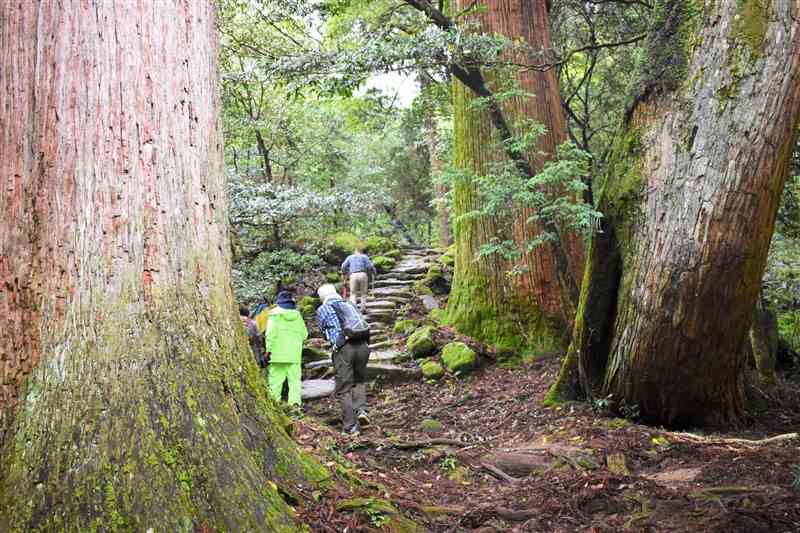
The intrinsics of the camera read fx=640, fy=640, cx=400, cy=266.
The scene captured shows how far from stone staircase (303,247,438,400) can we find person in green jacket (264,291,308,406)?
83 cm

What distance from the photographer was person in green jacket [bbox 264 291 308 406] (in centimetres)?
791

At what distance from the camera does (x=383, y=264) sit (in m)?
16.7

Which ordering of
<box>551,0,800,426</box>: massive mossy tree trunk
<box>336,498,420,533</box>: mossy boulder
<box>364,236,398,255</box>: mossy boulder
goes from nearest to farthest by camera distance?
<box>336,498,420,533</box>: mossy boulder < <box>551,0,800,426</box>: massive mossy tree trunk < <box>364,236,398,255</box>: mossy boulder

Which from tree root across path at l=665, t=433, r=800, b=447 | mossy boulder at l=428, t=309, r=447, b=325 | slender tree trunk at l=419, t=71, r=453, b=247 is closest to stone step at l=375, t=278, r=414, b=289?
slender tree trunk at l=419, t=71, r=453, b=247

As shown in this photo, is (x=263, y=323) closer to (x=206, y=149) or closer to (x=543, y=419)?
(x=543, y=419)

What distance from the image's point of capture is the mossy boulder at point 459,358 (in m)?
9.28

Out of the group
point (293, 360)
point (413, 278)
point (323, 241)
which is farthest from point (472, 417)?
point (323, 241)

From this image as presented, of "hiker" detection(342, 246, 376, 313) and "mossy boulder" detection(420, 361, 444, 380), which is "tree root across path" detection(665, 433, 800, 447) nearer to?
"mossy boulder" detection(420, 361, 444, 380)

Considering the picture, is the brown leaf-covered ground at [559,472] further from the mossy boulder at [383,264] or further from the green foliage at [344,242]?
the mossy boulder at [383,264]

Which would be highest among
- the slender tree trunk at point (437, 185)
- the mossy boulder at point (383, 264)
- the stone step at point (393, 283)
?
the slender tree trunk at point (437, 185)

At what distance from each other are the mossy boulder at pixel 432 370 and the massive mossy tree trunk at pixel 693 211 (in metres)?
3.10

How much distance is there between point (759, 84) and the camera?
5.00 meters

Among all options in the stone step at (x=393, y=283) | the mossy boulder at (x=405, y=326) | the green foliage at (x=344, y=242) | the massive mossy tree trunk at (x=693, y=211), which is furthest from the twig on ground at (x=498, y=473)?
the green foliage at (x=344, y=242)

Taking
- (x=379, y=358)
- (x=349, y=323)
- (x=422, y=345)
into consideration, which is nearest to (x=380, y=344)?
(x=379, y=358)
